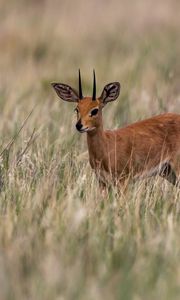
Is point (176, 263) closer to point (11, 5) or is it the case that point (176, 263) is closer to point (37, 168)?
point (37, 168)

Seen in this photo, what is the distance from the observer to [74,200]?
5.07 meters

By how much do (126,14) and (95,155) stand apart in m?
9.72

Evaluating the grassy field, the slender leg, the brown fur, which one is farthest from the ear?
the slender leg

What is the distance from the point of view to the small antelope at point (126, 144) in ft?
20.3

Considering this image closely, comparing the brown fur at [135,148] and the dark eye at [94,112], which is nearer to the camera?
the dark eye at [94,112]

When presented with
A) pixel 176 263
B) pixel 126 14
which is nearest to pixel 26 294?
pixel 176 263

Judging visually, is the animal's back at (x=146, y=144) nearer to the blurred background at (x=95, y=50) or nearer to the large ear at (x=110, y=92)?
the large ear at (x=110, y=92)

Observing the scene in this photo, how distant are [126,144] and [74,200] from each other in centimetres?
154

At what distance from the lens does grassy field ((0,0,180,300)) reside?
3.91 meters

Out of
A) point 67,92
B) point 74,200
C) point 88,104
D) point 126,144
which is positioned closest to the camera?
point 74,200

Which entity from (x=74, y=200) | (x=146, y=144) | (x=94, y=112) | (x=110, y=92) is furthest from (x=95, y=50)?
(x=74, y=200)

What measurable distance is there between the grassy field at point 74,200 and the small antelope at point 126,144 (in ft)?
0.52

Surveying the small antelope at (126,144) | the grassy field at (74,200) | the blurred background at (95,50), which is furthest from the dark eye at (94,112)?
the blurred background at (95,50)

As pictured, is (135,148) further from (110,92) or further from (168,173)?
(110,92)
